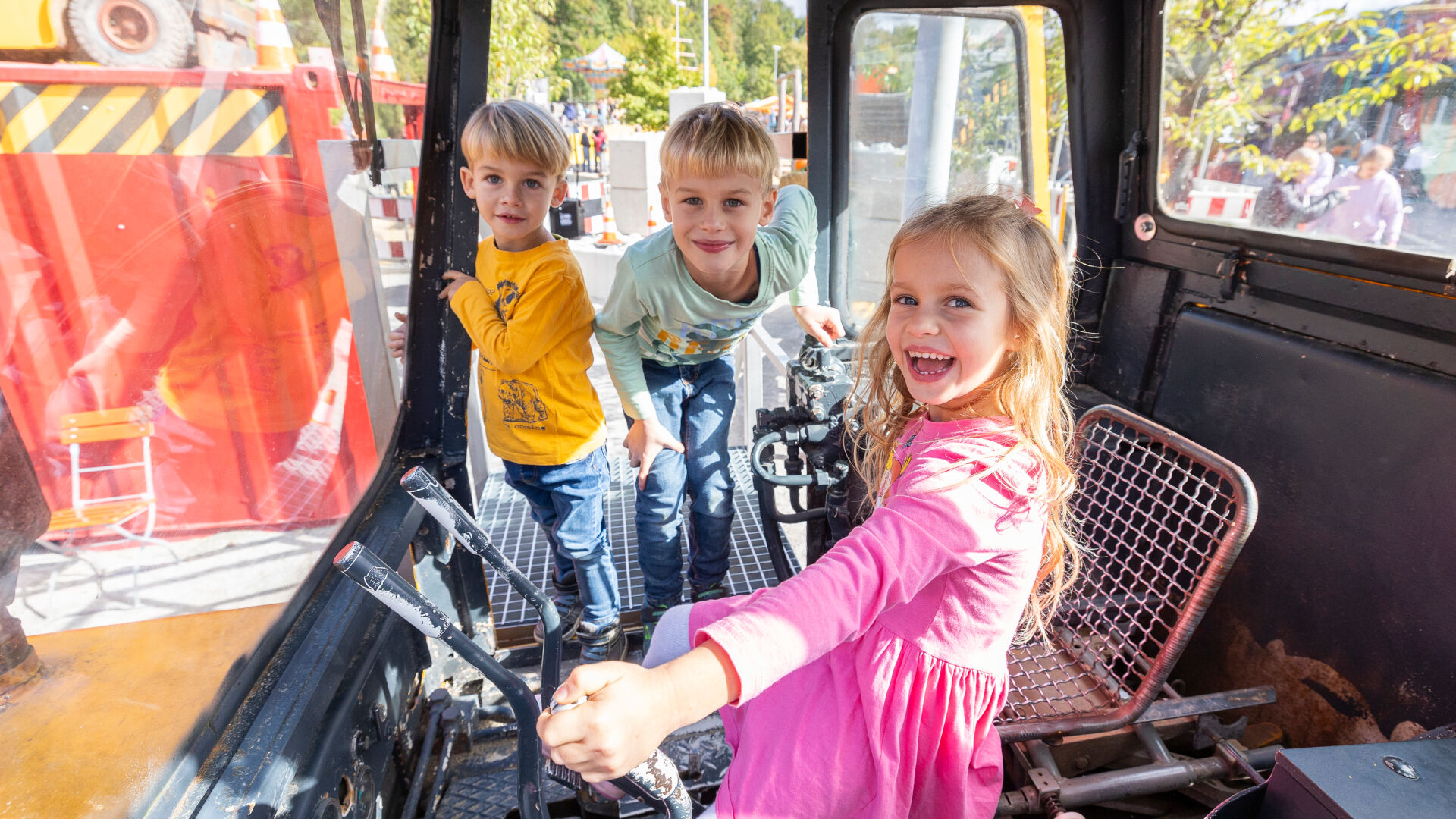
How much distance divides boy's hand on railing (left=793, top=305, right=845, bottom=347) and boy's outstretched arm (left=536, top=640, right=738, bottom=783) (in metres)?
1.35

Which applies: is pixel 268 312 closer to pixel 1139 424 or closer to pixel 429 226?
pixel 429 226

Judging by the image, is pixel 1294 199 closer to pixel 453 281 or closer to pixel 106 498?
pixel 453 281

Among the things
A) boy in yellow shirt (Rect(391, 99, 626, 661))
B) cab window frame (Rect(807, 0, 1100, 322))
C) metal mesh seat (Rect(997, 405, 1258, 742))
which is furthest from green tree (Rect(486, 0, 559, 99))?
metal mesh seat (Rect(997, 405, 1258, 742))

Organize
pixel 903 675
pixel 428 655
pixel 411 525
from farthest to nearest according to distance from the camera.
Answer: pixel 428 655 < pixel 411 525 < pixel 903 675

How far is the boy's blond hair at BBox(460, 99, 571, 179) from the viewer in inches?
68.2

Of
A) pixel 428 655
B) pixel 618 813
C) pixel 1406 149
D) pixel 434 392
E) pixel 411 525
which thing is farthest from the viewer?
pixel 434 392

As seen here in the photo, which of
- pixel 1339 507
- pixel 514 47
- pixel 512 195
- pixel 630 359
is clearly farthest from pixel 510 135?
pixel 514 47

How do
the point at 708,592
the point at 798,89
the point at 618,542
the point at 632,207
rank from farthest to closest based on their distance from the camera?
the point at 632,207
the point at 618,542
the point at 798,89
the point at 708,592

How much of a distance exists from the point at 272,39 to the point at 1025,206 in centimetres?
159

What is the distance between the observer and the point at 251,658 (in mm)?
1203

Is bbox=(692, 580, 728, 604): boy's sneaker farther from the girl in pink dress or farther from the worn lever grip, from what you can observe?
the worn lever grip

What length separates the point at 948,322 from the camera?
3.81 feet

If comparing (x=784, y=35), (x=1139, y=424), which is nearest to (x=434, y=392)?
(x=1139, y=424)

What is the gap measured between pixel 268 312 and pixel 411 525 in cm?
58
